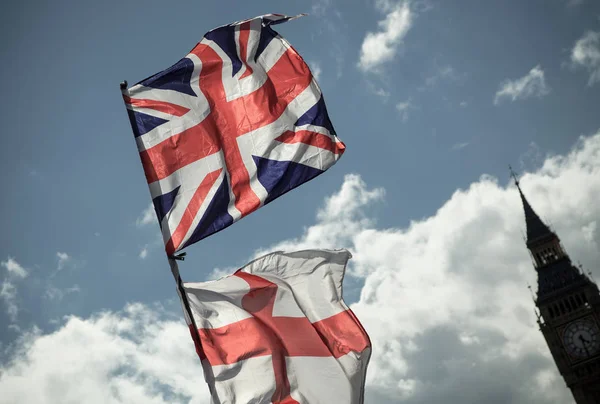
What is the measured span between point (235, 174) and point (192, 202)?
122 cm

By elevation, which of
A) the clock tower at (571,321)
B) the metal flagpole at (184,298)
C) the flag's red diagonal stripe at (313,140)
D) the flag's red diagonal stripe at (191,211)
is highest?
the clock tower at (571,321)

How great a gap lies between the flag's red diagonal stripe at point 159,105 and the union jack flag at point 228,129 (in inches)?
0.8

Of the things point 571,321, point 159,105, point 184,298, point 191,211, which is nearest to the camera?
point 184,298

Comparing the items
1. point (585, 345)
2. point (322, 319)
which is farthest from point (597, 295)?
point (322, 319)

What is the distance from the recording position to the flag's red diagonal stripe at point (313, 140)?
41.9ft

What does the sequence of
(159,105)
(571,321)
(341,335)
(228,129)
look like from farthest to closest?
(571,321) < (341,335) < (228,129) < (159,105)

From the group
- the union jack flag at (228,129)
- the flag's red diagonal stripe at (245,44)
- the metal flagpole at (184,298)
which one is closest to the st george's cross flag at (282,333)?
the metal flagpole at (184,298)

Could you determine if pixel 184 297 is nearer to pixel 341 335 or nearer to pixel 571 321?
pixel 341 335

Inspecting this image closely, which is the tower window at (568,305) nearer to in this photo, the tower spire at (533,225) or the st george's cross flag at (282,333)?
the tower spire at (533,225)

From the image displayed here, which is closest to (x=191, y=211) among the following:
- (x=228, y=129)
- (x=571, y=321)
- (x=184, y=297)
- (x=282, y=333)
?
(x=184, y=297)

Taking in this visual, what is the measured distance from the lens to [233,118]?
41.4 ft

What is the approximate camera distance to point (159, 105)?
11.7m

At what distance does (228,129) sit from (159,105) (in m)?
1.49

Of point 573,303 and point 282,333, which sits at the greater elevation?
point 573,303
